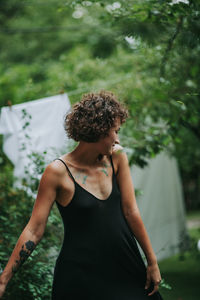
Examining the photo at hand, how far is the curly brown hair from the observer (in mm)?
1990

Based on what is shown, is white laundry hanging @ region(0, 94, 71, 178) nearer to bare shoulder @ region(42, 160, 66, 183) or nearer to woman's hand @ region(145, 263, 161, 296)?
bare shoulder @ region(42, 160, 66, 183)

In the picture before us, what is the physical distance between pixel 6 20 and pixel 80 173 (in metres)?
11.0

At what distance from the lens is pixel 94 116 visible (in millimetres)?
1999

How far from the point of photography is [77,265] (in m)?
1.89

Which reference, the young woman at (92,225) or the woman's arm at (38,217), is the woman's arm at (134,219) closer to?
the young woman at (92,225)

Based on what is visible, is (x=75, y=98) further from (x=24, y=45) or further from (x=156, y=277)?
(x=24, y=45)

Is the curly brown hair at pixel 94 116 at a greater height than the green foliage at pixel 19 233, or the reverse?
the curly brown hair at pixel 94 116

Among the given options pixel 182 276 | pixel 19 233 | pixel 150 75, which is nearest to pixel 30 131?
pixel 19 233

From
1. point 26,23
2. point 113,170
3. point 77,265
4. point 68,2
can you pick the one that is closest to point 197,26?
point 68,2

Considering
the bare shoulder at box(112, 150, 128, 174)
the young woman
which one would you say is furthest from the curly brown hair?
the bare shoulder at box(112, 150, 128, 174)

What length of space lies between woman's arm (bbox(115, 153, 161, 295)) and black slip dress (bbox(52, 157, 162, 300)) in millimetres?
105

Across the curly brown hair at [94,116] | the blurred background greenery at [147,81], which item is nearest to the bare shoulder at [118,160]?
the curly brown hair at [94,116]

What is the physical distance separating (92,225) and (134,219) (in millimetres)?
253

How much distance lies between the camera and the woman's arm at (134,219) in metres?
2.02
